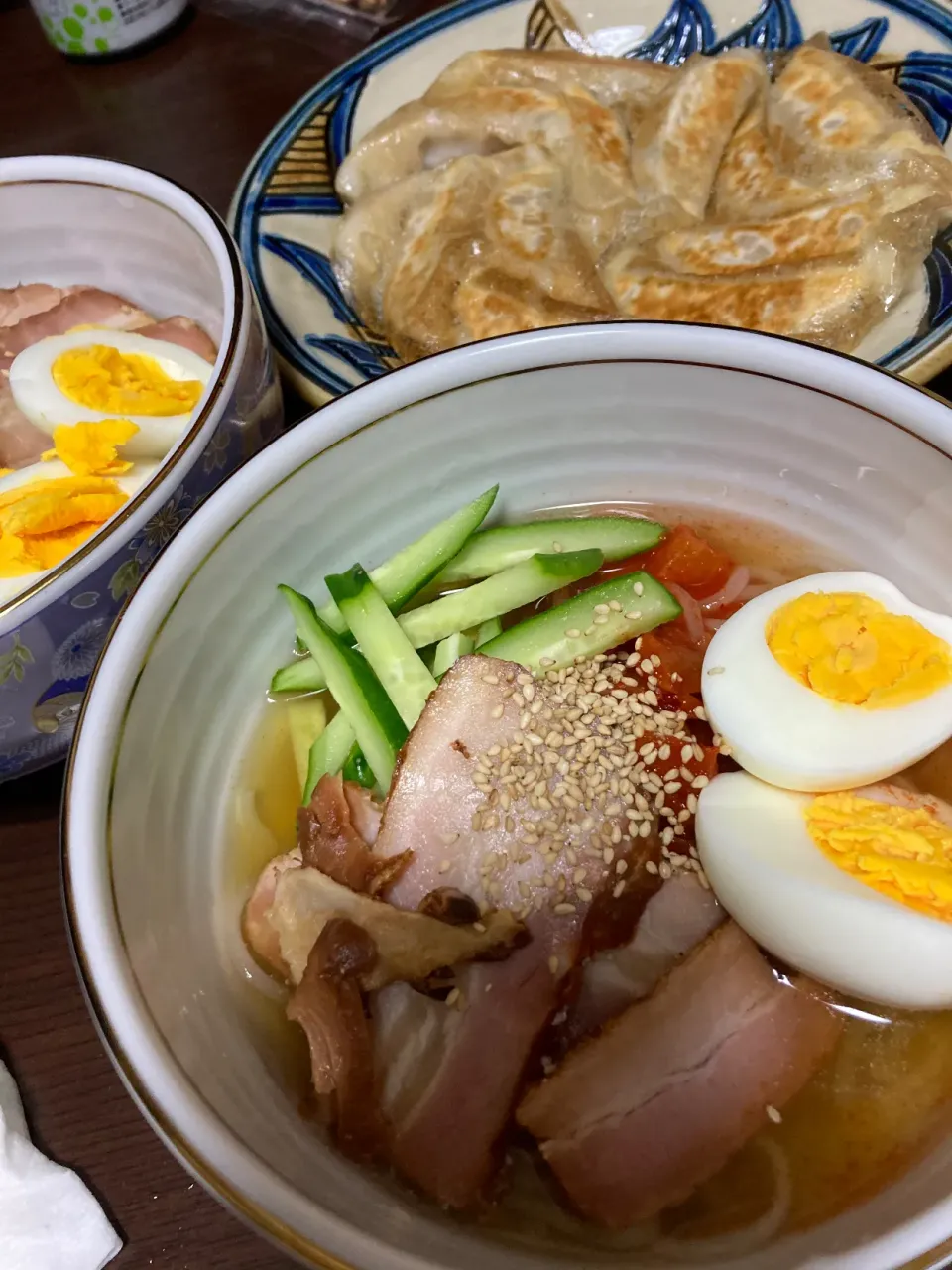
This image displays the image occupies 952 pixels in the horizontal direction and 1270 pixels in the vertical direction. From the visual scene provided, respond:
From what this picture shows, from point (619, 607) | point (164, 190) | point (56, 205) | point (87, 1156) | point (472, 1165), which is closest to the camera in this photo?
point (472, 1165)

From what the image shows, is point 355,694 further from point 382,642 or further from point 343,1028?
point 343,1028

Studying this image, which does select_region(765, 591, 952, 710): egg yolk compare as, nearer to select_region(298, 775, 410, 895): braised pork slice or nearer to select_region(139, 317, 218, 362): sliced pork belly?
select_region(298, 775, 410, 895): braised pork slice

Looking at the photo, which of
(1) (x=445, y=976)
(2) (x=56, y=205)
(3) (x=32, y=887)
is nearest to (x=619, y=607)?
(1) (x=445, y=976)

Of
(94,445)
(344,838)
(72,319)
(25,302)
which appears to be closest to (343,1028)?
(344,838)

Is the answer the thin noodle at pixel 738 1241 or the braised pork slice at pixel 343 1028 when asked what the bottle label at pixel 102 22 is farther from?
the thin noodle at pixel 738 1241

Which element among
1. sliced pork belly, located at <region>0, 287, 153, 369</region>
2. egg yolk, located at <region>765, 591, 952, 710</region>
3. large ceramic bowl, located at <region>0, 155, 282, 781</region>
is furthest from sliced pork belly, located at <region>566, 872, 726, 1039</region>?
sliced pork belly, located at <region>0, 287, 153, 369</region>

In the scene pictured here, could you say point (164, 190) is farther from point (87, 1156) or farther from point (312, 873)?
point (87, 1156)

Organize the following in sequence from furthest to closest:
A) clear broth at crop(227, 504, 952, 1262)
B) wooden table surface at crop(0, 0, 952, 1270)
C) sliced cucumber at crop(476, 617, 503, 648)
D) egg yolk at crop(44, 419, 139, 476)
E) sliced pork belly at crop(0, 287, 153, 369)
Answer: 1. sliced pork belly at crop(0, 287, 153, 369)
2. egg yolk at crop(44, 419, 139, 476)
3. sliced cucumber at crop(476, 617, 503, 648)
4. wooden table surface at crop(0, 0, 952, 1270)
5. clear broth at crop(227, 504, 952, 1262)

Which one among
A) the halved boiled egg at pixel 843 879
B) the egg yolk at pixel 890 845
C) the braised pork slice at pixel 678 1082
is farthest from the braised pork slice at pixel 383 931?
the egg yolk at pixel 890 845
